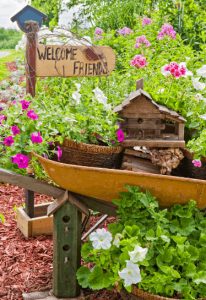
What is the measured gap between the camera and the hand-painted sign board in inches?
119

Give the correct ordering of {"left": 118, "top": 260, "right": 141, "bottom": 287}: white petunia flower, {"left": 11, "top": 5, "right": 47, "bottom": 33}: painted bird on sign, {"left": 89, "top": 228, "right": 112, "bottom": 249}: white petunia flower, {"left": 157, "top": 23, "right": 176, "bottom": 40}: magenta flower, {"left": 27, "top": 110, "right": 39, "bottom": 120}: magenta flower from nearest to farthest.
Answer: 1. {"left": 118, "top": 260, "right": 141, "bottom": 287}: white petunia flower
2. {"left": 89, "top": 228, "right": 112, "bottom": 249}: white petunia flower
3. {"left": 27, "top": 110, "right": 39, "bottom": 120}: magenta flower
4. {"left": 11, "top": 5, "right": 47, "bottom": 33}: painted bird on sign
5. {"left": 157, "top": 23, "right": 176, "bottom": 40}: magenta flower

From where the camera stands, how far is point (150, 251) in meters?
2.53

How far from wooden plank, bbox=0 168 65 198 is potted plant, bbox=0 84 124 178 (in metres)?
0.06

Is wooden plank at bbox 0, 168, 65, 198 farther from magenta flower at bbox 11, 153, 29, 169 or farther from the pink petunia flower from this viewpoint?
the pink petunia flower

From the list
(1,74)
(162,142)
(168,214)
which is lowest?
(168,214)

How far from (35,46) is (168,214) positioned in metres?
1.12

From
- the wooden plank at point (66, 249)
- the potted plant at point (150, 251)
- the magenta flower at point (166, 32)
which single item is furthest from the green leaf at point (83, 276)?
the magenta flower at point (166, 32)

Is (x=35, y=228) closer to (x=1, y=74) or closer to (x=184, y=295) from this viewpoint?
(x=1, y=74)

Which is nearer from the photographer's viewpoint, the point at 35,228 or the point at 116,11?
the point at 35,228

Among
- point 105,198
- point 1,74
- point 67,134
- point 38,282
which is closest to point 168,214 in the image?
point 105,198

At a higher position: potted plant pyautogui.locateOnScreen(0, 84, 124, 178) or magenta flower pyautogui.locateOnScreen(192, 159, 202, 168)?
potted plant pyautogui.locateOnScreen(0, 84, 124, 178)

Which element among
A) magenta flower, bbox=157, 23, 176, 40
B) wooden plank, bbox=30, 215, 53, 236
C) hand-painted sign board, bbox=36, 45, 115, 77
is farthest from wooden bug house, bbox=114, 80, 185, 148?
magenta flower, bbox=157, 23, 176, 40

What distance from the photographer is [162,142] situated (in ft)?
8.73

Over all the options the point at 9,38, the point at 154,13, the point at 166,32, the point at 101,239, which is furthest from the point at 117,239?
the point at 9,38
